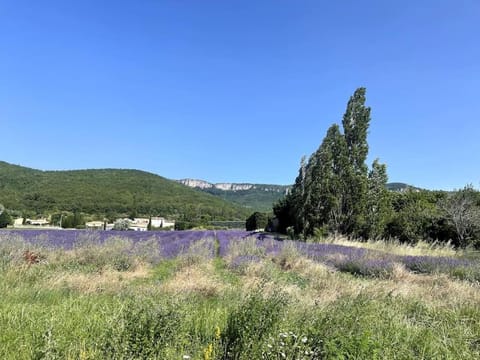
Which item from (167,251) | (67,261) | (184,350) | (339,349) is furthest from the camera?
(167,251)

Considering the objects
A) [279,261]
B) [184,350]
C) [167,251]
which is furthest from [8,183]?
[184,350]

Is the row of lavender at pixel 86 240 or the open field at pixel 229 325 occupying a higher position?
the open field at pixel 229 325

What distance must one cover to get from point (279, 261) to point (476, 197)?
19519mm

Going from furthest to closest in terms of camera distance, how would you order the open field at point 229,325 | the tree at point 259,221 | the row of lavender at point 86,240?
the tree at point 259,221, the row of lavender at point 86,240, the open field at point 229,325

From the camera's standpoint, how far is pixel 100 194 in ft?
252

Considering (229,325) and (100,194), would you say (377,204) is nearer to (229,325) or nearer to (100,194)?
(229,325)

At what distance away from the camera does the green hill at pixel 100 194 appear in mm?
70750

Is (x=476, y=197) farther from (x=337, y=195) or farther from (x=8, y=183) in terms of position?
(x=8, y=183)

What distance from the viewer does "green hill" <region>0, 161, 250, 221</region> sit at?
70750 millimetres

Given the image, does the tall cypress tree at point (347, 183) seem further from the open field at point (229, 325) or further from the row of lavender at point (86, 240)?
the open field at point (229, 325)

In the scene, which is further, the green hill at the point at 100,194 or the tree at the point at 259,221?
the green hill at the point at 100,194

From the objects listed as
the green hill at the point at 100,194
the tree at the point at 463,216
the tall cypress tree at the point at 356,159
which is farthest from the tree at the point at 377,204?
the green hill at the point at 100,194

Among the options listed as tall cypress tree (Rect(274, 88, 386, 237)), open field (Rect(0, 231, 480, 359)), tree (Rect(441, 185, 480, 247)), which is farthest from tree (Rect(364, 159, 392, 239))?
open field (Rect(0, 231, 480, 359))

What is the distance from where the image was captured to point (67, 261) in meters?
9.95
